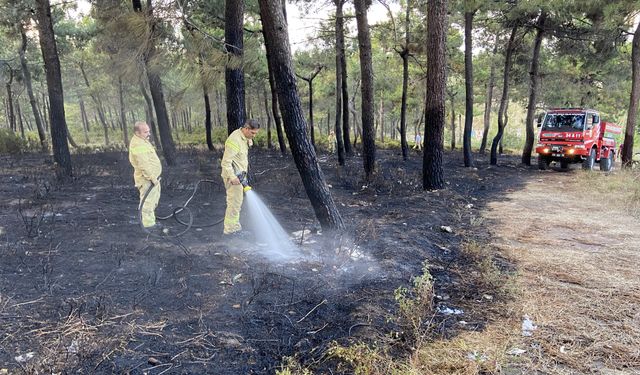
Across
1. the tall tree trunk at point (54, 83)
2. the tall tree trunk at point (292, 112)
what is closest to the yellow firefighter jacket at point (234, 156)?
the tall tree trunk at point (292, 112)

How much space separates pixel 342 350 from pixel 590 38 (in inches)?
690

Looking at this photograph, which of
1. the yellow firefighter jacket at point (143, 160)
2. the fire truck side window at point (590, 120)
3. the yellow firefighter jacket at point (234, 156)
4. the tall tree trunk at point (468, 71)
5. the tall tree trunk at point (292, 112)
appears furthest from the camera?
the fire truck side window at point (590, 120)

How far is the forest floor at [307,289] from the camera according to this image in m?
3.01

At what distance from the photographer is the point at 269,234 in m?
6.14

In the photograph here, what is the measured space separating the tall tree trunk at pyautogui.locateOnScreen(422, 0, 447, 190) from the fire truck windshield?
9.37 metres

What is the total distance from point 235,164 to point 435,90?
17.6 feet

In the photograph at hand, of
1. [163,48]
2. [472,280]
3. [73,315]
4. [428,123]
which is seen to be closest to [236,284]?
[73,315]

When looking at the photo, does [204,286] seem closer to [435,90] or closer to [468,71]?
[435,90]

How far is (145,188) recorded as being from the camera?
628 cm

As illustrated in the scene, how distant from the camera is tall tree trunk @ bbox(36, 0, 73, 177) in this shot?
1002 centimetres

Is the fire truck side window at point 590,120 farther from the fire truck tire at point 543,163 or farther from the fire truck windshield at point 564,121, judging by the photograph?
the fire truck tire at point 543,163

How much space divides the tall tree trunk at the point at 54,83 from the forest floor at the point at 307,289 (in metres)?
3.26

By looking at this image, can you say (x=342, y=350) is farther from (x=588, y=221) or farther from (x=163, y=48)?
(x=588, y=221)

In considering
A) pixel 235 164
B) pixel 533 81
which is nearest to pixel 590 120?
pixel 533 81
